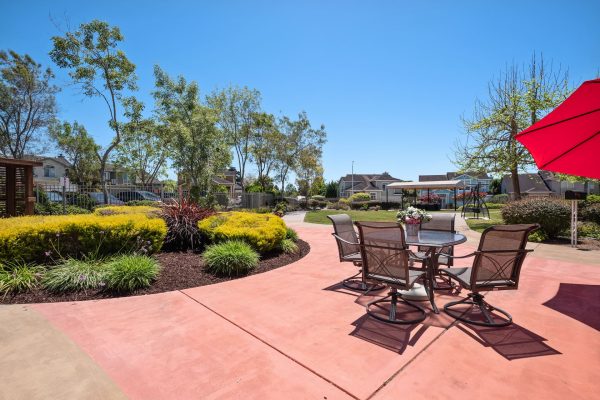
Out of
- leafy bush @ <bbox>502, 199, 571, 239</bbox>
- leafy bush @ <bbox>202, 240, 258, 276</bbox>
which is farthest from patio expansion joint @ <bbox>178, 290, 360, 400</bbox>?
leafy bush @ <bbox>502, 199, 571, 239</bbox>

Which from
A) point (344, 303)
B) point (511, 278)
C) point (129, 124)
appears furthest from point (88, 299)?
point (129, 124)

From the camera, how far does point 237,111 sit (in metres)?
23.2

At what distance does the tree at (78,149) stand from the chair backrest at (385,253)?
3063 cm

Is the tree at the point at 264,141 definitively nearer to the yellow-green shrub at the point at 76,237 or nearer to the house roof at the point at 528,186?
the yellow-green shrub at the point at 76,237

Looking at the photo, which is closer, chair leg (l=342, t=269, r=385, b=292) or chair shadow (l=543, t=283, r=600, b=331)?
chair shadow (l=543, t=283, r=600, b=331)

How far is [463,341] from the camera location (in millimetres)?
2891

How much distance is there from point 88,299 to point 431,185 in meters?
24.5

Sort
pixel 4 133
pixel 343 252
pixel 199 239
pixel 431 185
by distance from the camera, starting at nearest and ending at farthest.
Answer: pixel 343 252, pixel 199 239, pixel 4 133, pixel 431 185

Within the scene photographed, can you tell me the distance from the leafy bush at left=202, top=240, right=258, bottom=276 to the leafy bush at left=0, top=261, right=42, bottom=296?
2.46 metres

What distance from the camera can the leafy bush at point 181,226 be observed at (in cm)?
671

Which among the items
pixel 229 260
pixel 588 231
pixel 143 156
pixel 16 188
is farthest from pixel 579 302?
pixel 143 156

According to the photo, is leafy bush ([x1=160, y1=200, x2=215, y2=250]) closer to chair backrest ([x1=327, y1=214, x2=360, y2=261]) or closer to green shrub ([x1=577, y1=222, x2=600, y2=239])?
chair backrest ([x1=327, y1=214, x2=360, y2=261])

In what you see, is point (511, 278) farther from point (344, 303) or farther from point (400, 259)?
point (344, 303)

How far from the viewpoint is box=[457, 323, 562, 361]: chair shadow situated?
2.67 meters
